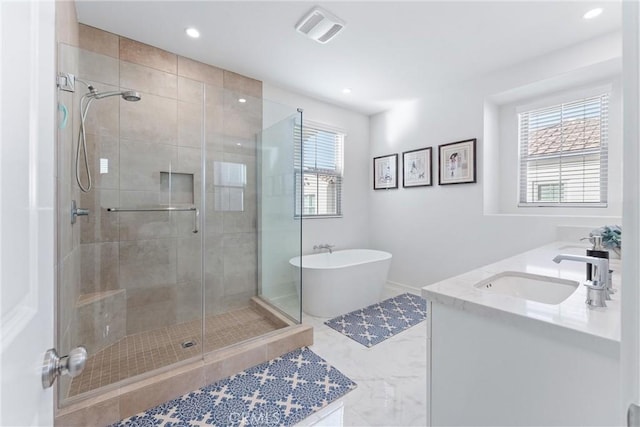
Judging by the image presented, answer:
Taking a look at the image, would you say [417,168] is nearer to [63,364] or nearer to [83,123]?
[83,123]

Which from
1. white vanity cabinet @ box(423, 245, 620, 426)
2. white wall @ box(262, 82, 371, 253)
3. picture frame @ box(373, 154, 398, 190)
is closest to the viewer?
white vanity cabinet @ box(423, 245, 620, 426)

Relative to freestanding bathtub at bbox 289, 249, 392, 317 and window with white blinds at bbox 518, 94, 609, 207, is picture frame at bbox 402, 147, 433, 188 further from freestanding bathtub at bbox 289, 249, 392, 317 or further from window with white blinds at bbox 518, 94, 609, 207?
freestanding bathtub at bbox 289, 249, 392, 317

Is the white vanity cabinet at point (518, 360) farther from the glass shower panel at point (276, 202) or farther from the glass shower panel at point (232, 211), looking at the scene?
the glass shower panel at point (276, 202)

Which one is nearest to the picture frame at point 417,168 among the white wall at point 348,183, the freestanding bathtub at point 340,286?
the white wall at point 348,183

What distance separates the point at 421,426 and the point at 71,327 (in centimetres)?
227

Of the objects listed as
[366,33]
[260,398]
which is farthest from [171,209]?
[366,33]

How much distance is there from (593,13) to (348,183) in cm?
284

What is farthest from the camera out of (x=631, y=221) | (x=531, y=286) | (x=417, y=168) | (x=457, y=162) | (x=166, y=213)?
(x=417, y=168)

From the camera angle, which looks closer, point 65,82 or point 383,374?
point 65,82

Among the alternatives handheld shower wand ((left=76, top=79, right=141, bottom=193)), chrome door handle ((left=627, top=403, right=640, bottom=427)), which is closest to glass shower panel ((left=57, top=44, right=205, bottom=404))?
handheld shower wand ((left=76, top=79, right=141, bottom=193))

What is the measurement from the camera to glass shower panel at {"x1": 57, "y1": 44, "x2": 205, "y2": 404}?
190cm

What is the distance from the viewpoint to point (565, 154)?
2768 mm

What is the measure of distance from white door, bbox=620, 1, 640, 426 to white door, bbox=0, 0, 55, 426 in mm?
790

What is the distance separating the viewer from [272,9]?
1.99m
